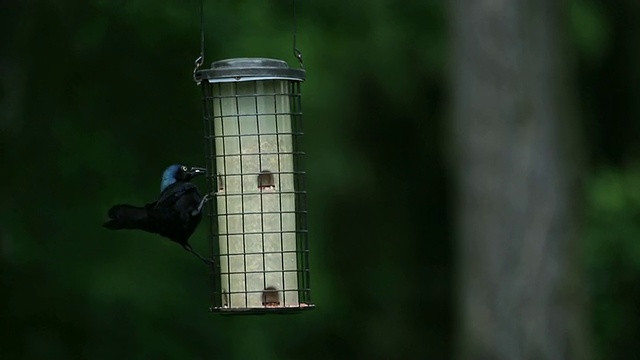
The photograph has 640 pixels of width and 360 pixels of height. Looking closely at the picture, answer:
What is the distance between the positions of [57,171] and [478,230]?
3311mm

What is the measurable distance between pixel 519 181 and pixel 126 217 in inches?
234

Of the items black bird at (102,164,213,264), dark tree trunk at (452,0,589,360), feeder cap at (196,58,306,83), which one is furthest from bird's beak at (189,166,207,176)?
dark tree trunk at (452,0,589,360)

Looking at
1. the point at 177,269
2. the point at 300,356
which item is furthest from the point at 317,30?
the point at 300,356

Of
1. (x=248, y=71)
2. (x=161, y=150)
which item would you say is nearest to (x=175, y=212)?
(x=248, y=71)

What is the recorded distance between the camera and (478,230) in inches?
534

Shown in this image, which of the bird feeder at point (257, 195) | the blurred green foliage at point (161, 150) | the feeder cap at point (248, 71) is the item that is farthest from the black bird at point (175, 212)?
the blurred green foliage at point (161, 150)

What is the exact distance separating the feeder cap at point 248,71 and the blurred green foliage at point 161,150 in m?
5.93

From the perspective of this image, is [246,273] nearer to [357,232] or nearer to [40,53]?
[40,53]

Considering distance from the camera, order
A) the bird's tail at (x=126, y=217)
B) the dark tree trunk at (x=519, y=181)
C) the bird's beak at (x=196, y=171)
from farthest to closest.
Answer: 1. the dark tree trunk at (x=519, y=181)
2. the bird's beak at (x=196, y=171)
3. the bird's tail at (x=126, y=217)

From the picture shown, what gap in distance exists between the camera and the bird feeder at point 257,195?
8.10 metres

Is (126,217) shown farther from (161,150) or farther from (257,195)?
(161,150)

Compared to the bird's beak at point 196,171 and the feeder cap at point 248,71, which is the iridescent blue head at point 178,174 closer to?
the bird's beak at point 196,171

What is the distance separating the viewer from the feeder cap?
25.8ft

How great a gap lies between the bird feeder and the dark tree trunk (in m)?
5.19
